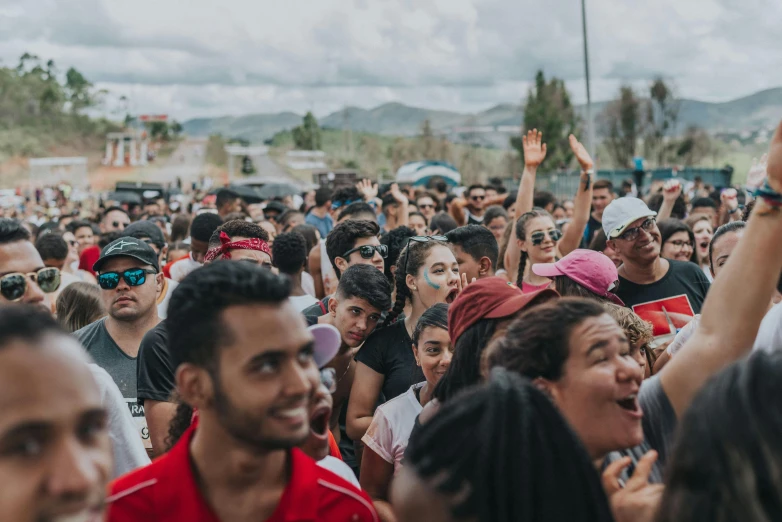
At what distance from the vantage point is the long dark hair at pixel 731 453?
5.41 ft

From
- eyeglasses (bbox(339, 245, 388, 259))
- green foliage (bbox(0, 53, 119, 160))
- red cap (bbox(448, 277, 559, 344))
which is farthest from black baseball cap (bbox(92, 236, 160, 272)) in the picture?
green foliage (bbox(0, 53, 119, 160))

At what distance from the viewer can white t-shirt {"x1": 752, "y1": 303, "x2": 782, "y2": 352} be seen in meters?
3.18

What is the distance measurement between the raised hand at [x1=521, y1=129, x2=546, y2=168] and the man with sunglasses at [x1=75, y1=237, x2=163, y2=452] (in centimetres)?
379

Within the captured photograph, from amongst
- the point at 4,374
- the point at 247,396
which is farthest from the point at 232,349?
the point at 4,374

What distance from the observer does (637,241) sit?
5.91 meters

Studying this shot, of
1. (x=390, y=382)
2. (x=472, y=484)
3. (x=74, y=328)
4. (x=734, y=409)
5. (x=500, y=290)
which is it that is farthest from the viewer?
(x=74, y=328)

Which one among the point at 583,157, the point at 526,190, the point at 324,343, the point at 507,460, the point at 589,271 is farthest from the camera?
the point at 526,190

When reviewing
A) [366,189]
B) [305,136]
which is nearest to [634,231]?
[366,189]

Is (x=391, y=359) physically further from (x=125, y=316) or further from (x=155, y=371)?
(x=125, y=316)

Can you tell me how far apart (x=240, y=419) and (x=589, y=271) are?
2.64 meters

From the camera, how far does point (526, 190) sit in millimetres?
7816

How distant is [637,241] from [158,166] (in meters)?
121

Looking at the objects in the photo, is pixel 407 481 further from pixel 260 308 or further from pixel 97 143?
pixel 97 143

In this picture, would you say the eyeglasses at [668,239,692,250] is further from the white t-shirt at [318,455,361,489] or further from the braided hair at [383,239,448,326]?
the white t-shirt at [318,455,361,489]
